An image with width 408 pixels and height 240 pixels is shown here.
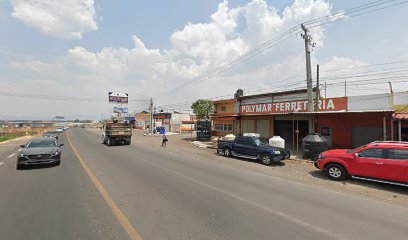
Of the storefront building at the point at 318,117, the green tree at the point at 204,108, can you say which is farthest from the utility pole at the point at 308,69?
the green tree at the point at 204,108

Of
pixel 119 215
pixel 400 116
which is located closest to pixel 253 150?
pixel 400 116

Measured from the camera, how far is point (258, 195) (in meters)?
6.71

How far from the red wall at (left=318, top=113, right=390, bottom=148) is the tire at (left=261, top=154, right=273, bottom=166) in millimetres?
7709

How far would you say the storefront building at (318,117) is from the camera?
1588cm

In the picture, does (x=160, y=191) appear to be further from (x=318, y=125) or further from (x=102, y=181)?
(x=318, y=125)

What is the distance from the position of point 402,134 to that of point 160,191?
58.5 feet

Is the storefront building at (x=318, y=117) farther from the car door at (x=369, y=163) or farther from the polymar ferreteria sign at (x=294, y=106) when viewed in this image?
the car door at (x=369, y=163)

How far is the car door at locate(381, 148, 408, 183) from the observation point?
767 centimetres

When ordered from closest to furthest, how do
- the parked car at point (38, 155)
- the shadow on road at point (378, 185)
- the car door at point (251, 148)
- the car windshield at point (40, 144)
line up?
1. the shadow on road at point (378, 185)
2. the parked car at point (38, 155)
3. the car windshield at point (40, 144)
4. the car door at point (251, 148)

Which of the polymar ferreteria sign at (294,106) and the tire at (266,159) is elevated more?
the polymar ferreteria sign at (294,106)

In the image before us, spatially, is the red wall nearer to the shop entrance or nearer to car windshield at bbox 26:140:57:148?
the shop entrance

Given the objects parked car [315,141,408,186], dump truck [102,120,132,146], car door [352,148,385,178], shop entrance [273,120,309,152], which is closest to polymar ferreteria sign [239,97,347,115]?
shop entrance [273,120,309,152]

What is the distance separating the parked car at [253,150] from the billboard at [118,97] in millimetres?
44536

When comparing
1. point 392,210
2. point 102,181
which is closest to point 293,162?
point 392,210
